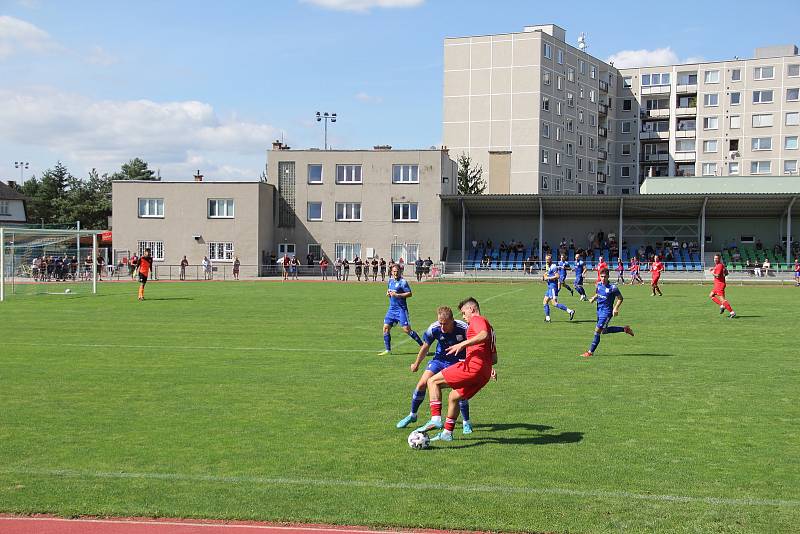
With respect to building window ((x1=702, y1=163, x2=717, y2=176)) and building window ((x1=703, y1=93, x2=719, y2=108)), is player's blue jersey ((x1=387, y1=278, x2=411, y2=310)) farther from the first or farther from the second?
building window ((x1=703, y1=93, x2=719, y2=108))

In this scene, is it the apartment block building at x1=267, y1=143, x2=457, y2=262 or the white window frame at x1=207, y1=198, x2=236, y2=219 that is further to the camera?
the apartment block building at x1=267, y1=143, x2=457, y2=262

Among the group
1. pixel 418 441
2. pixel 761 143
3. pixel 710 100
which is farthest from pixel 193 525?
pixel 710 100

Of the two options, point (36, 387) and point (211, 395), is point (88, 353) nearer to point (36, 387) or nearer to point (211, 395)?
point (36, 387)

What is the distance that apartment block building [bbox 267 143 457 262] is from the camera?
2462 inches

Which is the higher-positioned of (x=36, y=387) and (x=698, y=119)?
(x=698, y=119)

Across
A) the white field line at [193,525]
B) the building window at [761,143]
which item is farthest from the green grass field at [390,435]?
the building window at [761,143]

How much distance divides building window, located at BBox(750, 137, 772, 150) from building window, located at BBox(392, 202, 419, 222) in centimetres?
5082

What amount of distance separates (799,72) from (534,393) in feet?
303

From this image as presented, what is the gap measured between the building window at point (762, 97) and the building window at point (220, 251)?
64342mm

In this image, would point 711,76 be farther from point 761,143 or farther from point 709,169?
point 709,169

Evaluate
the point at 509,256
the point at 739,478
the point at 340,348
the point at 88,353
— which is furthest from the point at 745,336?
the point at 509,256

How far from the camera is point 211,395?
12805 millimetres

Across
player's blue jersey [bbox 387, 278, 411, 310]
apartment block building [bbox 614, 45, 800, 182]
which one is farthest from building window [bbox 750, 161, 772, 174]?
player's blue jersey [bbox 387, 278, 411, 310]

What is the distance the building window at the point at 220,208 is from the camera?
62.1 meters
